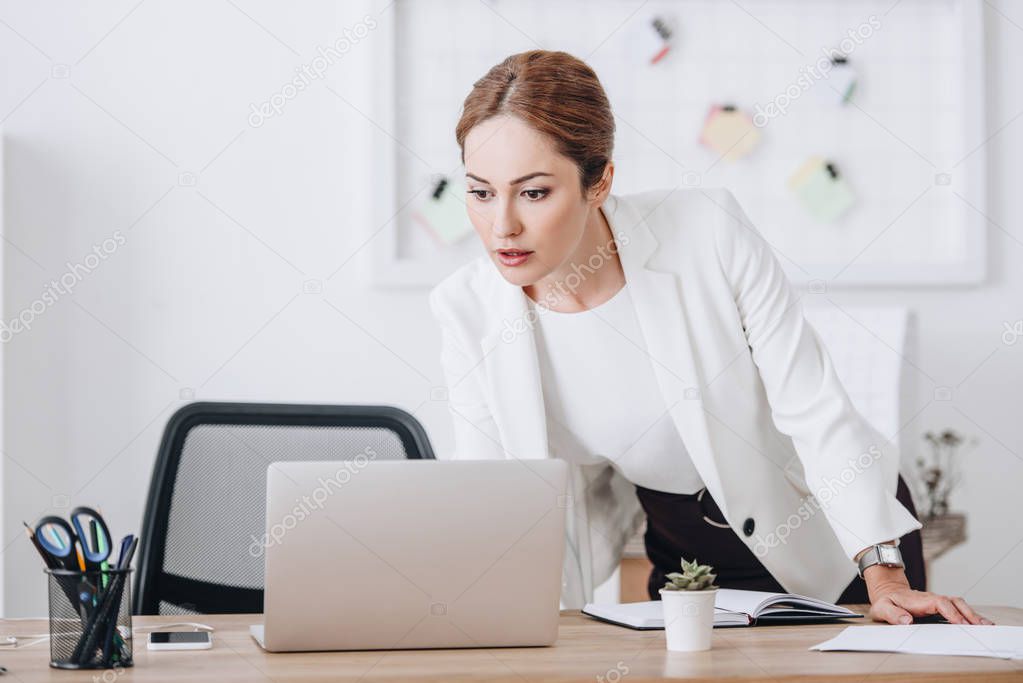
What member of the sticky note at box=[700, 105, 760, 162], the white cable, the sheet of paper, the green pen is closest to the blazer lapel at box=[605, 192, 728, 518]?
the sheet of paper

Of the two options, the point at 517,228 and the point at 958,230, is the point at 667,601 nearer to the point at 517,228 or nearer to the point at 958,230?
the point at 517,228

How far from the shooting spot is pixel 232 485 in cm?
177

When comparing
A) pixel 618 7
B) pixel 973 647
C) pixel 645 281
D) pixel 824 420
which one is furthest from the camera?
pixel 618 7

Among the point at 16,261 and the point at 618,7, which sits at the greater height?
the point at 618,7

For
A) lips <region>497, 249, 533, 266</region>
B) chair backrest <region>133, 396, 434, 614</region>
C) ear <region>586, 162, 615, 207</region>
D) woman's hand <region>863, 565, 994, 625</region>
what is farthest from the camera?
chair backrest <region>133, 396, 434, 614</region>

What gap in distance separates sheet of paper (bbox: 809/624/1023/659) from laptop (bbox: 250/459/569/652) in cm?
33

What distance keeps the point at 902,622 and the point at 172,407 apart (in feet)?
6.27

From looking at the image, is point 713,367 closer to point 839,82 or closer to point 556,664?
point 556,664

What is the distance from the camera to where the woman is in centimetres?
152

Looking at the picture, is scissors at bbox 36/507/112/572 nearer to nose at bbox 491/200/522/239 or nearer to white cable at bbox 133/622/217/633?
white cable at bbox 133/622/217/633

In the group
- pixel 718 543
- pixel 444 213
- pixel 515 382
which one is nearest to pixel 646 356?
pixel 515 382

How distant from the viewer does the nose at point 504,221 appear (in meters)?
1.50

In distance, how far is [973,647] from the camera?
3.71 feet

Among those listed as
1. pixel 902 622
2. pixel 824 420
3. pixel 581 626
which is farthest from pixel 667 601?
pixel 824 420
